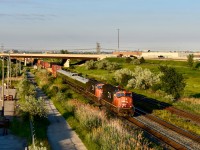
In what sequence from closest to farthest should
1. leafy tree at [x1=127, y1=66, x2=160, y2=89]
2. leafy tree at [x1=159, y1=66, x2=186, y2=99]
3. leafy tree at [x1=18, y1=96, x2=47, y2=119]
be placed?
leafy tree at [x1=18, y1=96, x2=47, y2=119], leafy tree at [x1=159, y1=66, x2=186, y2=99], leafy tree at [x1=127, y1=66, x2=160, y2=89]

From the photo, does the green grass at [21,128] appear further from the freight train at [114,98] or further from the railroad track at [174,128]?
the railroad track at [174,128]

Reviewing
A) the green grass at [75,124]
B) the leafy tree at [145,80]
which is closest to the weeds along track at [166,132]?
the green grass at [75,124]

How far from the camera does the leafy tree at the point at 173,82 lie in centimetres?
4562

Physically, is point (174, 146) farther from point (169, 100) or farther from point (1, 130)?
point (169, 100)

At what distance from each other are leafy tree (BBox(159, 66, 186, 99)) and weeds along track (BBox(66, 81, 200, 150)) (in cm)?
1141

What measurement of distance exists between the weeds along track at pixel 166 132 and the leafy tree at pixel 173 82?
37.4 ft

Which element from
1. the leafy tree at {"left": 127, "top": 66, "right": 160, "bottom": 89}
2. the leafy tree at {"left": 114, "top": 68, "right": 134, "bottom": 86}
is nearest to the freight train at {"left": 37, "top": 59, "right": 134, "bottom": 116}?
the leafy tree at {"left": 127, "top": 66, "right": 160, "bottom": 89}

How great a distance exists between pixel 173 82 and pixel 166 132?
19462mm

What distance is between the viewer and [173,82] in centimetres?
4612

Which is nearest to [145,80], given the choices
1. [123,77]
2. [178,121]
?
[123,77]

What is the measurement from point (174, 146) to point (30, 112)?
14600 millimetres

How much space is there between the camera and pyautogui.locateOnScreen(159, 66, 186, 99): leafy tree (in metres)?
45.6

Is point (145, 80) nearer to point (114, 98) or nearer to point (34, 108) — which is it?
point (114, 98)

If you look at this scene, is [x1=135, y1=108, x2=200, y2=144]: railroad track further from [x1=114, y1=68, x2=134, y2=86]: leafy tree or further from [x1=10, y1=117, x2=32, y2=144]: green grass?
[x1=114, y1=68, x2=134, y2=86]: leafy tree
